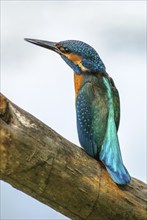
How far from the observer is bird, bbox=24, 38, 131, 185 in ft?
12.6

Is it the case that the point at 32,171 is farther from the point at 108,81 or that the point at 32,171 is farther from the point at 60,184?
the point at 108,81

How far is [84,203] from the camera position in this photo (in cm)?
337

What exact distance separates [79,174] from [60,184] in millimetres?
167

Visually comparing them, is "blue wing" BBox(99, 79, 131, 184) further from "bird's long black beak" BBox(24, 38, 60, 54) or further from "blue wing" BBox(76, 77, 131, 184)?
"bird's long black beak" BBox(24, 38, 60, 54)

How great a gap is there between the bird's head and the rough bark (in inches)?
30.0

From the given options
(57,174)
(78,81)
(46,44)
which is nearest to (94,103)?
(78,81)

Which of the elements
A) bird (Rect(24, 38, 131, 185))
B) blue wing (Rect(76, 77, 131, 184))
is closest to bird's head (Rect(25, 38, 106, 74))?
bird (Rect(24, 38, 131, 185))

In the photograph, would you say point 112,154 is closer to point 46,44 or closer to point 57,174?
point 57,174

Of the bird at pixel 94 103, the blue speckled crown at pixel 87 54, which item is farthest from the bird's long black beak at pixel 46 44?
the blue speckled crown at pixel 87 54

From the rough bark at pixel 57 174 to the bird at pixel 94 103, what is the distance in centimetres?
25

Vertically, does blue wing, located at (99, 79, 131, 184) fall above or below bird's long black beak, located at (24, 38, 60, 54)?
below

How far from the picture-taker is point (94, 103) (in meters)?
3.96

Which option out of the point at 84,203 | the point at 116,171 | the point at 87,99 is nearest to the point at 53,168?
the point at 84,203

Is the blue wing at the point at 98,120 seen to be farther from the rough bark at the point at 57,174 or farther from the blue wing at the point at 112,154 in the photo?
the rough bark at the point at 57,174
